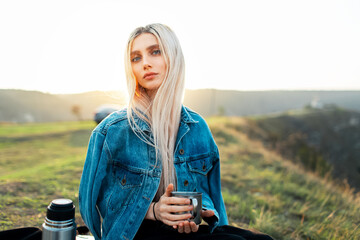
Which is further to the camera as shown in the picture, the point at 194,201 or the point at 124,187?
the point at 124,187

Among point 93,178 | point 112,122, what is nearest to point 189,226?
point 93,178

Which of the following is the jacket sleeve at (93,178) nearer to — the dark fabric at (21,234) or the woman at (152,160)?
the woman at (152,160)

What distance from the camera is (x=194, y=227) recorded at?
1.68 m

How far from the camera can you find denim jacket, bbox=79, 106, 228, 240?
5.94 feet

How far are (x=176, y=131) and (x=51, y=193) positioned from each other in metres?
2.87

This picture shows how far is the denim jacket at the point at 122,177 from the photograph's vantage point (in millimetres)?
1810

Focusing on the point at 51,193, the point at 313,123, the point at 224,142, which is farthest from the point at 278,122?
the point at 51,193

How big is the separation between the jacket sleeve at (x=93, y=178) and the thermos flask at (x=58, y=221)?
0.57 ft

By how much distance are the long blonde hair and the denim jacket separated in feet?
0.17

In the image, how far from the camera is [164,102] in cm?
213

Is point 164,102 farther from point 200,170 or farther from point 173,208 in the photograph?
point 173,208

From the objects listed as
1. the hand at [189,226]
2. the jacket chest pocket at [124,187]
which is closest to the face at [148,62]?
the jacket chest pocket at [124,187]

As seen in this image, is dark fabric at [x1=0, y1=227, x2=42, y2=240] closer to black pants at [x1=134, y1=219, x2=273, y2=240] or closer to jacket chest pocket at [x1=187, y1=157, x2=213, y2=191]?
black pants at [x1=134, y1=219, x2=273, y2=240]

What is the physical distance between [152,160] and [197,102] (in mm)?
57318
